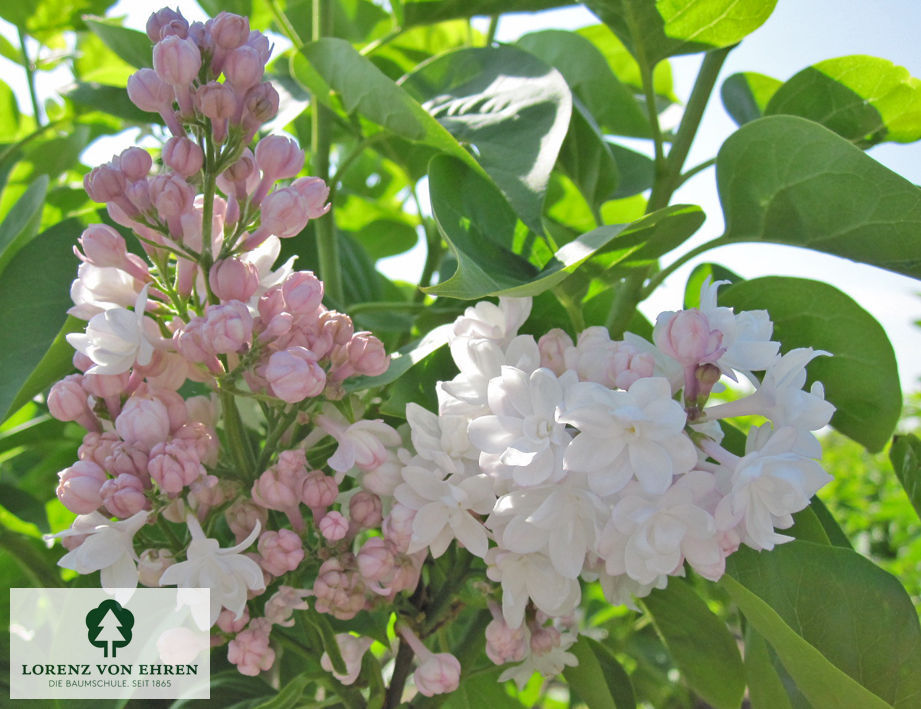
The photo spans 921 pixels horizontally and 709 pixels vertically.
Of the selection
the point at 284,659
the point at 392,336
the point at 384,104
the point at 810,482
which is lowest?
the point at 284,659

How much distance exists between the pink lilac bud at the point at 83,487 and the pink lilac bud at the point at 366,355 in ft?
0.56

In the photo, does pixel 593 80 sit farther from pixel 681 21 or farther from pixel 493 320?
pixel 493 320

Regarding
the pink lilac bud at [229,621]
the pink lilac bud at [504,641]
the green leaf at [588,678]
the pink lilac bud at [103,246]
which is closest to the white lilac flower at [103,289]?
the pink lilac bud at [103,246]

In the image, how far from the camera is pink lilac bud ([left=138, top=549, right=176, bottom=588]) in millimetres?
551

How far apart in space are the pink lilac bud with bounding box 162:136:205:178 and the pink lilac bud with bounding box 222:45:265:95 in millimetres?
46

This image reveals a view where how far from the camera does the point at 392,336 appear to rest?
0.99 meters

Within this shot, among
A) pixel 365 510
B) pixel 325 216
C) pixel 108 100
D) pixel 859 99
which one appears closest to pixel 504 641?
pixel 365 510

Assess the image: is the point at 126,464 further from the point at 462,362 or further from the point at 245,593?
the point at 462,362

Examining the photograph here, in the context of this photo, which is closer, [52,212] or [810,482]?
[810,482]

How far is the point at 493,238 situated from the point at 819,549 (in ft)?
1.12

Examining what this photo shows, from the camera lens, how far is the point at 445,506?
0.53 m

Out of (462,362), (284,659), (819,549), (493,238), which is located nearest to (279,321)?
(462,362)

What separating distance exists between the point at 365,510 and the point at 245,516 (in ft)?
0.26

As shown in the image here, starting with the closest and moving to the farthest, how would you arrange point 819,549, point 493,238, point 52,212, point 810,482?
point 810,482, point 819,549, point 493,238, point 52,212
